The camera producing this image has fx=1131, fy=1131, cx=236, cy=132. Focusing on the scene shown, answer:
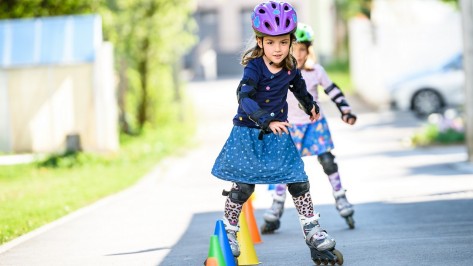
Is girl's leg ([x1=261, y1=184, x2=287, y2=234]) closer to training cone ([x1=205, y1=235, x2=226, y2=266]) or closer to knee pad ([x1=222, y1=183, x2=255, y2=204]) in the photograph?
knee pad ([x1=222, y1=183, x2=255, y2=204])

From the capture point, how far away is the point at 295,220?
35.5 ft

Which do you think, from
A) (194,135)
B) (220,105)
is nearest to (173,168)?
(194,135)

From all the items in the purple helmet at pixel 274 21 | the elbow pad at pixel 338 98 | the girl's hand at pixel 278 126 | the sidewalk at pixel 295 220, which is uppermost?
the purple helmet at pixel 274 21

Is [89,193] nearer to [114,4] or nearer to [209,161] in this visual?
[209,161]

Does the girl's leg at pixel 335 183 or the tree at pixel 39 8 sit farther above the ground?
the tree at pixel 39 8

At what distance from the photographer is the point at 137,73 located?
29266 mm

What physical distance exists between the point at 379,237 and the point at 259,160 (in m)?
1.90

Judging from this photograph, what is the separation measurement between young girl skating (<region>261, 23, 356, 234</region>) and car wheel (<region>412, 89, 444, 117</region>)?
685 inches

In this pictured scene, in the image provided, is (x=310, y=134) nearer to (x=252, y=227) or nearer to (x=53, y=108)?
(x=252, y=227)

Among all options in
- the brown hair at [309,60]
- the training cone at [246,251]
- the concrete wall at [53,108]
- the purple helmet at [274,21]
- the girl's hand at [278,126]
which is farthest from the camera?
the concrete wall at [53,108]

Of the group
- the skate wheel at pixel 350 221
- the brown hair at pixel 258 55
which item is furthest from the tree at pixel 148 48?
the brown hair at pixel 258 55

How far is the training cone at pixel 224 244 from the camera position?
7430 mm

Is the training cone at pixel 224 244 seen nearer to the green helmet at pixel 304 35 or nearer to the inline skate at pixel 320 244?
the inline skate at pixel 320 244

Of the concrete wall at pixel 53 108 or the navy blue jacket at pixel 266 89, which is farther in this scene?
the concrete wall at pixel 53 108
